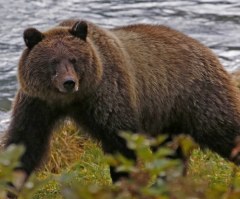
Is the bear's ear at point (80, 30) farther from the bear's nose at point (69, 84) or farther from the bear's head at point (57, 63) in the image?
the bear's nose at point (69, 84)

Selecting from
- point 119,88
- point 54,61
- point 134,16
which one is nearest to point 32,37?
point 54,61

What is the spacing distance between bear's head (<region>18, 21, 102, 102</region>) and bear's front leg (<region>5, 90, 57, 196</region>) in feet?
0.43

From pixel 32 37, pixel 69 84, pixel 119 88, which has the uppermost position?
pixel 32 37

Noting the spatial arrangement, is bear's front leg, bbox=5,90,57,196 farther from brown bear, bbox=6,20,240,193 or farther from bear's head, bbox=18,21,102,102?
bear's head, bbox=18,21,102,102

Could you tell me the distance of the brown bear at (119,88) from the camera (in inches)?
203

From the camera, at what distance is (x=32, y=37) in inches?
205

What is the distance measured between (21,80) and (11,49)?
5904 mm

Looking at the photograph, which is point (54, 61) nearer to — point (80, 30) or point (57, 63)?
point (57, 63)

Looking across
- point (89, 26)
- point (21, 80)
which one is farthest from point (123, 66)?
point (21, 80)

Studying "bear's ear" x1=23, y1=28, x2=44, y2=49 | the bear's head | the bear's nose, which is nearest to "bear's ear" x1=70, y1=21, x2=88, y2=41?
the bear's head

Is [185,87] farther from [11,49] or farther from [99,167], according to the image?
[11,49]

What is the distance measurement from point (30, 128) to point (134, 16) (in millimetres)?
7366

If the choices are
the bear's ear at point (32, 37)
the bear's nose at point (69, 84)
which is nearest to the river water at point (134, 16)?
the bear's ear at point (32, 37)

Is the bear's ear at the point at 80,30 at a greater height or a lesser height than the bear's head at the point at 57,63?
greater
